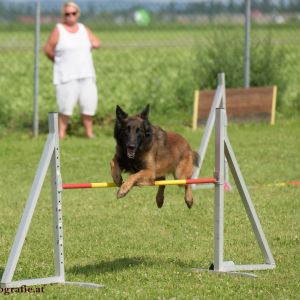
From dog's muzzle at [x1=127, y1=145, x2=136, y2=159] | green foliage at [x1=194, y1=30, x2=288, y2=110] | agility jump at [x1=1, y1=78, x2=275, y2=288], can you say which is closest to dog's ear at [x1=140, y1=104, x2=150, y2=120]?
dog's muzzle at [x1=127, y1=145, x2=136, y2=159]

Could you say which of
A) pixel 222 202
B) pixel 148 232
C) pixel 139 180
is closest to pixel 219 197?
pixel 222 202

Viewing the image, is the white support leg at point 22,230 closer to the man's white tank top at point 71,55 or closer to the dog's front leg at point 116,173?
the dog's front leg at point 116,173

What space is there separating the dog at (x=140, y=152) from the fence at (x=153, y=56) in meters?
8.32

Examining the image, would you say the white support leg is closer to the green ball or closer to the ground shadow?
the ground shadow

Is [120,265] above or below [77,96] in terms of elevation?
below

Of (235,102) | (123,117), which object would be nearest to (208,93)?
(235,102)

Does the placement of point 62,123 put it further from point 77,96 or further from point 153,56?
point 153,56

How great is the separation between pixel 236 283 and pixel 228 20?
14.5 metres

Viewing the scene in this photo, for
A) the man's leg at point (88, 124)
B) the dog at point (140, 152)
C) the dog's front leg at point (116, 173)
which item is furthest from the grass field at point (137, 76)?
the dog's front leg at point (116, 173)

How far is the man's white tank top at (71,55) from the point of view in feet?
49.4

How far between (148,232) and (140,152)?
204cm

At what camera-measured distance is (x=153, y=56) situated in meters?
29.1

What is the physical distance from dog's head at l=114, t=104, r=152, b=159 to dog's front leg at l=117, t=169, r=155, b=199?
0.49ft

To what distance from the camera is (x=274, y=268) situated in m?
7.91
